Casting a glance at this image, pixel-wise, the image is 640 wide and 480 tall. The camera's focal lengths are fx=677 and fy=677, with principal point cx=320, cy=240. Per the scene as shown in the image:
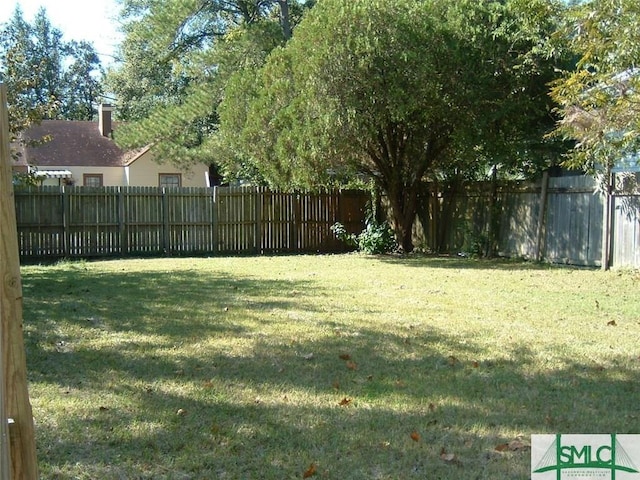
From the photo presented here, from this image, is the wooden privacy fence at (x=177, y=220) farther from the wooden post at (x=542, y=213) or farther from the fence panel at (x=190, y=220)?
the wooden post at (x=542, y=213)

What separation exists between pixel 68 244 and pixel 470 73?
11.3 m

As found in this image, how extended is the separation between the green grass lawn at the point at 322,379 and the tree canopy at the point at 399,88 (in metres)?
5.84

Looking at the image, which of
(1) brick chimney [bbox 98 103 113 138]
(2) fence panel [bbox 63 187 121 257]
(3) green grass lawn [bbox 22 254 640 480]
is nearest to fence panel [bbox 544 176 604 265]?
(3) green grass lawn [bbox 22 254 640 480]

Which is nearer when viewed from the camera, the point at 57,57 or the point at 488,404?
the point at 488,404

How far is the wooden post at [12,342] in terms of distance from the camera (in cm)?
233

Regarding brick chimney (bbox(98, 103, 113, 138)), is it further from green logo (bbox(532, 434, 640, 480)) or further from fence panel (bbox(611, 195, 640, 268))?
green logo (bbox(532, 434, 640, 480))

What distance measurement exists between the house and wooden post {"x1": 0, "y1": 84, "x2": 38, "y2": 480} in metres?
28.8

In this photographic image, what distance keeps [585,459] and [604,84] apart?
8.53 metres

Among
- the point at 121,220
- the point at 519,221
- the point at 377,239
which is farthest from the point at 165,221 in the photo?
the point at 519,221

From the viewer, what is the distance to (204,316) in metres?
8.06

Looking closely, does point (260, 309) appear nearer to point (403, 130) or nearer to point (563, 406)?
point (563, 406)

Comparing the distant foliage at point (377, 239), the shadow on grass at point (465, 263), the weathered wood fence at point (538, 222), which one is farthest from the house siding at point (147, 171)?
the shadow on grass at point (465, 263)

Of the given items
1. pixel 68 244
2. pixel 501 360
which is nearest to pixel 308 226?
pixel 68 244

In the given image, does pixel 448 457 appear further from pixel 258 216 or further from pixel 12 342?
pixel 258 216
